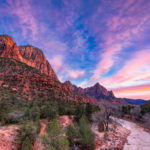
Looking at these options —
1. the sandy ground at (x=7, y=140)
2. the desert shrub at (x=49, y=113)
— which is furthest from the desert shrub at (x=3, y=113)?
the desert shrub at (x=49, y=113)

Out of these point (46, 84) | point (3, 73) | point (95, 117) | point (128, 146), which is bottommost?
point (128, 146)

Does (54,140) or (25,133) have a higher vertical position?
(54,140)

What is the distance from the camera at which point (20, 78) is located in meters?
48.0

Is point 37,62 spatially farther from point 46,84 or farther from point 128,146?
point 128,146

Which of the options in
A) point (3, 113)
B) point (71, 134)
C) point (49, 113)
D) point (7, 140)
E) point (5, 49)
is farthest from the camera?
point (5, 49)

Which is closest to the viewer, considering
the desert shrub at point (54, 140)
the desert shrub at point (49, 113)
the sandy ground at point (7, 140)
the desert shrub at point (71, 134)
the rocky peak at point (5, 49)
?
the desert shrub at point (54, 140)

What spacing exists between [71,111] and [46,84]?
3231cm

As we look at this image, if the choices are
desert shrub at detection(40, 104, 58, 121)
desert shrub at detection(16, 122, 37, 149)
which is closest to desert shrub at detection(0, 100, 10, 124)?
desert shrub at detection(16, 122, 37, 149)

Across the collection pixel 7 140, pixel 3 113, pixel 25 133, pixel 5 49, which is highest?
pixel 5 49

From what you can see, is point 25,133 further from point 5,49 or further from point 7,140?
point 5,49

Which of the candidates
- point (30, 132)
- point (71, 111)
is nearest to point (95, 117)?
point (71, 111)

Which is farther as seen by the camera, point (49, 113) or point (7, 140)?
point (49, 113)

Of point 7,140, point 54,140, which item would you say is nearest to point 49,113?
point 7,140

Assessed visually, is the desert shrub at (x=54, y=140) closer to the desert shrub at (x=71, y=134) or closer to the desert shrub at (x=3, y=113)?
the desert shrub at (x=71, y=134)
